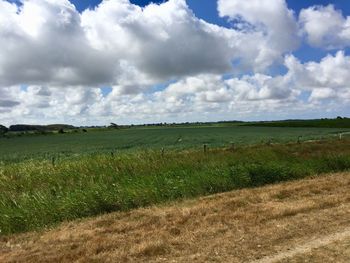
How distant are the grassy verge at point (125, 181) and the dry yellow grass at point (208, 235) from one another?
34.8 inches

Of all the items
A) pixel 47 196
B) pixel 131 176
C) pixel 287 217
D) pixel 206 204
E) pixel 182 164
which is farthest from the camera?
pixel 182 164

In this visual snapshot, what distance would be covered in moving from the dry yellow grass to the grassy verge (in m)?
0.89

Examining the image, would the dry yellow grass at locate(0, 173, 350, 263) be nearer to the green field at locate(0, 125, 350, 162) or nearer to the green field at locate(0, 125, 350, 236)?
the green field at locate(0, 125, 350, 236)

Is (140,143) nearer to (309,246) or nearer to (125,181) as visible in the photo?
(125,181)

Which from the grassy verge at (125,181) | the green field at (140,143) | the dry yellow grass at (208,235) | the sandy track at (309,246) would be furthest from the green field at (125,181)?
the green field at (140,143)

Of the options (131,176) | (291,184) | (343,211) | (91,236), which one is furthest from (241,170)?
(91,236)

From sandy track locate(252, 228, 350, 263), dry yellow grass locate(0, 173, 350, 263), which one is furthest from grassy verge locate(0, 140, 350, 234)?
sandy track locate(252, 228, 350, 263)

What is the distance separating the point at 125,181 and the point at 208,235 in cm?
635

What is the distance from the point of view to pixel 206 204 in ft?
35.2

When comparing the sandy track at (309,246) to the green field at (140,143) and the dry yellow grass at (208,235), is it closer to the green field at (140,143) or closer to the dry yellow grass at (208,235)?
the dry yellow grass at (208,235)

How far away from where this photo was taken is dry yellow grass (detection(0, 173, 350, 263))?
21.8ft

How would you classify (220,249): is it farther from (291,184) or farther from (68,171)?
(68,171)

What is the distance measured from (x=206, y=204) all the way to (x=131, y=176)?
4643 mm

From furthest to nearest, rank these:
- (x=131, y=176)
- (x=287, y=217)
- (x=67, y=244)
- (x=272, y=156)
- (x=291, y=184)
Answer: (x=272, y=156), (x=131, y=176), (x=291, y=184), (x=287, y=217), (x=67, y=244)
